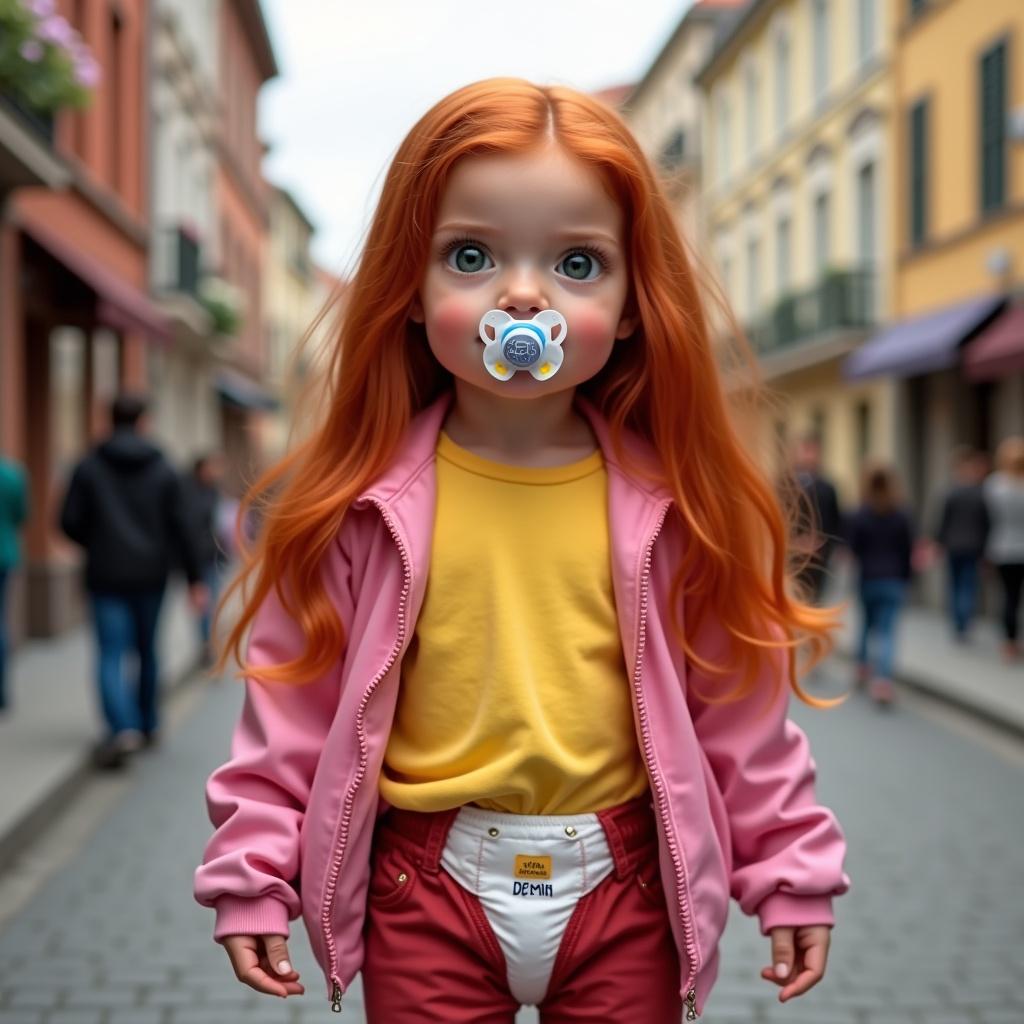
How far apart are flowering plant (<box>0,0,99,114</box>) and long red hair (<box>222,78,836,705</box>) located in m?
7.52

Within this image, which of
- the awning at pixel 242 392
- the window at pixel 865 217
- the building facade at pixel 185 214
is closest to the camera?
the building facade at pixel 185 214

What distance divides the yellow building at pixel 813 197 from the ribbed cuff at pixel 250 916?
658 inches

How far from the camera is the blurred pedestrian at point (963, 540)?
13156 millimetres

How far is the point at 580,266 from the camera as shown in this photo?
1.95m

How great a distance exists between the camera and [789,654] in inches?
82.6

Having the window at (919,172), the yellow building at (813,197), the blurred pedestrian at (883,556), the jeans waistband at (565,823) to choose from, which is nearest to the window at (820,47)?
the yellow building at (813,197)

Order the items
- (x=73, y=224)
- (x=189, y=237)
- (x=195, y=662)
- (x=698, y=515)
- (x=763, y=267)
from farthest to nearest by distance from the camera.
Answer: (x=763, y=267) < (x=189, y=237) < (x=73, y=224) < (x=195, y=662) < (x=698, y=515)

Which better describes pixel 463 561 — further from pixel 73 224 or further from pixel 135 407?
pixel 73 224

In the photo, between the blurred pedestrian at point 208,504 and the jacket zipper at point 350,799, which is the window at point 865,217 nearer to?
the blurred pedestrian at point 208,504

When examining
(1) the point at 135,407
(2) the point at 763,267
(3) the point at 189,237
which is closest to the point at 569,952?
(1) the point at 135,407

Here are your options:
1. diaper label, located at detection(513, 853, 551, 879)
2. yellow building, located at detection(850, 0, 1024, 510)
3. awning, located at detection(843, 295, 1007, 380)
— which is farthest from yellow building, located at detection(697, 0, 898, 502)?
diaper label, located at detection(513, 853, 551, 879)

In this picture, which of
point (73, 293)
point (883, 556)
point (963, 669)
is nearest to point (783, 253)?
point (73, 293)

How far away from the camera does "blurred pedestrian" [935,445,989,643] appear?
13.2 metres

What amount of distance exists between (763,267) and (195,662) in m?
21.7
